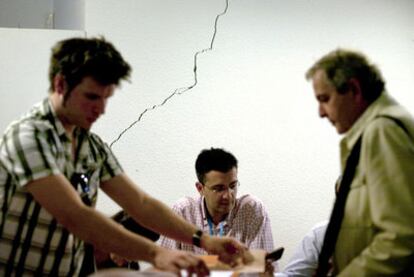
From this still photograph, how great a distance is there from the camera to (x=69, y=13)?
10.8 ft

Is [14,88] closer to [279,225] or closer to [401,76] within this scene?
[279,225]

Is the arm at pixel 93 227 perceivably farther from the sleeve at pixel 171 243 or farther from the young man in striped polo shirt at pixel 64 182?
the sleeve at pixel 171 243

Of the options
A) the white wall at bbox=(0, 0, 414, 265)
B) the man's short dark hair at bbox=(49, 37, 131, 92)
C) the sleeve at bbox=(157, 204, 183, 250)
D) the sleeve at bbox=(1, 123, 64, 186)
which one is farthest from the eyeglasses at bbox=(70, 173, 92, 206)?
the white wall at bbox=(0, 0, 414, 265)

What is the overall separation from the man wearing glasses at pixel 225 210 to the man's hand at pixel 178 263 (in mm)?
1136

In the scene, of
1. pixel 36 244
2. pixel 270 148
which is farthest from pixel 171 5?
pixel 36 244

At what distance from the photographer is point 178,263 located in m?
1.25

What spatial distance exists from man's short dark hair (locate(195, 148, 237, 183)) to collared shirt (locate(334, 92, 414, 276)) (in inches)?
43.6

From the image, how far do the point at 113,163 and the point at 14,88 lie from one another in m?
1.29

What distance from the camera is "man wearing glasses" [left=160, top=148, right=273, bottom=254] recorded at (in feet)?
8.06

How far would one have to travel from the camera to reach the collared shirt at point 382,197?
1.24 m

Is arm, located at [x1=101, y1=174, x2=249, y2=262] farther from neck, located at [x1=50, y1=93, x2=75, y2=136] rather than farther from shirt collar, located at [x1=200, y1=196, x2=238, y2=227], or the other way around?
shirt collar, located at [x1=200, y1=196, x2=238, y2=227]

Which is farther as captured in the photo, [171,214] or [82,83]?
[171,214]

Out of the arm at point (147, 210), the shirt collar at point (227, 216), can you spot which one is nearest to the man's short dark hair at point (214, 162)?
the shirt collar at point (227, 216)

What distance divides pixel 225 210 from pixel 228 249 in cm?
93
